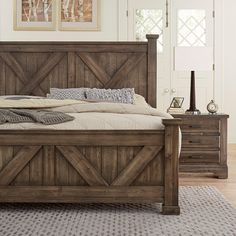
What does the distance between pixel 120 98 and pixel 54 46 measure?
90 centimetres

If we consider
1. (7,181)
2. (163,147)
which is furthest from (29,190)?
(163,147)

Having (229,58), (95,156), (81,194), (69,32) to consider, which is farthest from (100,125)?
(229,58)

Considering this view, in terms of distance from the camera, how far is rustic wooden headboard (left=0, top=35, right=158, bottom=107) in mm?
4887

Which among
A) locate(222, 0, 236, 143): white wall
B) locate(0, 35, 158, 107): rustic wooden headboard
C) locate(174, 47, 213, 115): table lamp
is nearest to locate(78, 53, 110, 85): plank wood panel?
locate(0, 35, 158, 107): rustic wooden headboard

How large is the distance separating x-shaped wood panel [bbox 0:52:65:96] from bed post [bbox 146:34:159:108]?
2.75ft

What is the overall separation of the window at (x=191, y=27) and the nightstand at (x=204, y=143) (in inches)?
83.6

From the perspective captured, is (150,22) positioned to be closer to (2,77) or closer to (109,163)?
(2,77)

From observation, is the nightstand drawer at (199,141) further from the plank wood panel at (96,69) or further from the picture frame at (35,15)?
the picture frame at (35,15)

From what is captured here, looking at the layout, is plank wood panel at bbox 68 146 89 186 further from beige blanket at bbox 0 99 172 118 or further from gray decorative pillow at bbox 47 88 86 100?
gray decorative pillow at bbox 47 88 86 100

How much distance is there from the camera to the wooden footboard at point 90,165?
299 cm

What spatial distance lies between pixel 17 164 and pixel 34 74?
2.05m

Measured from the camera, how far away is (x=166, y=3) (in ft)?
21.1

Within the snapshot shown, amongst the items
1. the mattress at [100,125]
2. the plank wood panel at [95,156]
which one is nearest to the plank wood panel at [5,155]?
the mattress at [100,125]

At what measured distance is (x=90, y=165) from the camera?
300cm
